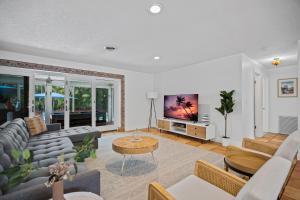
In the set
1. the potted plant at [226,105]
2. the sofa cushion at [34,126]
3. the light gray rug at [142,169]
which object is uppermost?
the potted plant at [226,105]

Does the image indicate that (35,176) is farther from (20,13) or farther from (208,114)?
(208,114)

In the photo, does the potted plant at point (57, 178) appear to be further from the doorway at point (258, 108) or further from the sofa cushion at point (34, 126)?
the doorway at point (258, 108)

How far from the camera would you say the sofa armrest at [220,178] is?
1.34m

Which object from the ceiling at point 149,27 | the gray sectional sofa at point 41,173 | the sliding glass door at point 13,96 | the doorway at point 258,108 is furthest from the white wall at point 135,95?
the doorway at point 258,108

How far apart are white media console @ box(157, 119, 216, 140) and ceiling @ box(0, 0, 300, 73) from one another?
2.06 metres

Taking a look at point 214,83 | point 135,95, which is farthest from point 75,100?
point 214,83

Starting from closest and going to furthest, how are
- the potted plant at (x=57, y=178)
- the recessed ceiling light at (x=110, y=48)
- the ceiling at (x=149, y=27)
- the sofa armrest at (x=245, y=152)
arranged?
1. the potted plant at (x=57, y=178)
2. the ceiling at (x=149, y=27)
3. the sofa armrest at (x=245, y=152)
4. the recessed ceiling light at (x=110, y=48)

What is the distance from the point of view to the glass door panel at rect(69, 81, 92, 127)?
16.1ft

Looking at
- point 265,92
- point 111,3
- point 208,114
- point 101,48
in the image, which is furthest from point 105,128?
point 265,92

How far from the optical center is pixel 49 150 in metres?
2.26

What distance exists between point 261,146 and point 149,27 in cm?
271

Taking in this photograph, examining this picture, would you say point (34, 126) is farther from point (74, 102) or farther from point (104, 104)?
point (104, 104)

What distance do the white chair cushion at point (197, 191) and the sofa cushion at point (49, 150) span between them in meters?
1.23

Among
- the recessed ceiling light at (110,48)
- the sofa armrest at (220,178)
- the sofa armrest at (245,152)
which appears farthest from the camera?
the recessed ceiling light at (110,48)
